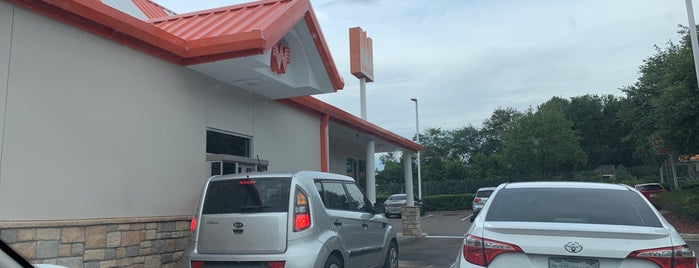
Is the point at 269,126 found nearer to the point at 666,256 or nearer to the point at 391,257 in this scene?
the point at 391,257

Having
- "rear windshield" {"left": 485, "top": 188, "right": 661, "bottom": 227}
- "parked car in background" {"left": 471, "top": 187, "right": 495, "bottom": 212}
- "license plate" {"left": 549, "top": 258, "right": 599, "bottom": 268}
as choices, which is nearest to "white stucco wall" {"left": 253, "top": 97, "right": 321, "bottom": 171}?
"rear windshield" {"left": 485, "top": 188, "right": 661, "bottom": 227}

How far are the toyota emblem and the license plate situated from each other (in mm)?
79

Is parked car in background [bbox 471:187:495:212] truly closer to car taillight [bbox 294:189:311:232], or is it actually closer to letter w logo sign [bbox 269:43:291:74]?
letter w logo sign [bbox 269:43:291:74]

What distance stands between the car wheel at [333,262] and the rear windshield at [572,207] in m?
2.24

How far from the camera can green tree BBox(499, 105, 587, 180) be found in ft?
130

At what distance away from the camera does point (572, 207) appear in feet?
16.7

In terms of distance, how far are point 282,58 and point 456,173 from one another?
4289cm

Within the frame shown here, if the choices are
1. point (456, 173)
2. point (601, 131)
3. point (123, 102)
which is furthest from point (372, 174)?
point (601, 131)

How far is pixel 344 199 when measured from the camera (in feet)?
25.3

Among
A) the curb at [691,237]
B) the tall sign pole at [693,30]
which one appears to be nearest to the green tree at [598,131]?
the tall sign pole at [693,30]

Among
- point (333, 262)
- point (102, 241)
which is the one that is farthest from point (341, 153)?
point (102, 241)

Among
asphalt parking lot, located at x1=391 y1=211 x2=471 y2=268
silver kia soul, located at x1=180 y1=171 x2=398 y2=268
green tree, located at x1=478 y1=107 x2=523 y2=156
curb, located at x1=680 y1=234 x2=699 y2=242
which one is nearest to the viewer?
silver kia soul, located at x1=180 y1=171 x2=398 y2=268

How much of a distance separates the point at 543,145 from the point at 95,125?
37.5 metres

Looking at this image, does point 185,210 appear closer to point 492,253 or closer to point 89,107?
point 89,107
